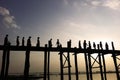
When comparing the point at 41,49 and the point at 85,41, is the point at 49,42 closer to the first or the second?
the point at 41,49

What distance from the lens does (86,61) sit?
15.4 meters

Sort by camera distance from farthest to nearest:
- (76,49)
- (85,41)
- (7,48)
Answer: (85,41)
(76,49)
(7,48)

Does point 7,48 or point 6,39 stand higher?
point 6,39

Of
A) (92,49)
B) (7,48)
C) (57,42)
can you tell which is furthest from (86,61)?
(7,48)

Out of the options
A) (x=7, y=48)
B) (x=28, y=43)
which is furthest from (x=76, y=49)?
(x=7, y=48)

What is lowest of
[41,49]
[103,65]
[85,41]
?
[103,65]

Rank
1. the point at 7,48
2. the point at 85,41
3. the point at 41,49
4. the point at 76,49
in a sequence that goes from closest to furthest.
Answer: the point at 7,48 < the point at 41,49 < the point at 76,49 < the point at 85,41

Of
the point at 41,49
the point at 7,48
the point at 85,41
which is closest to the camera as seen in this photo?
the point at 7,48

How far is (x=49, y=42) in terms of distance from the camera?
552 inches

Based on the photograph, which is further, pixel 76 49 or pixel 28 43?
pixel 76 49

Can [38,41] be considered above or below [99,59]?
above

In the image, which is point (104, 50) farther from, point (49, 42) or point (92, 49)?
point (49, 42)

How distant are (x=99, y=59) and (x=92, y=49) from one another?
163cm

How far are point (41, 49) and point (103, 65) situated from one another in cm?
769
